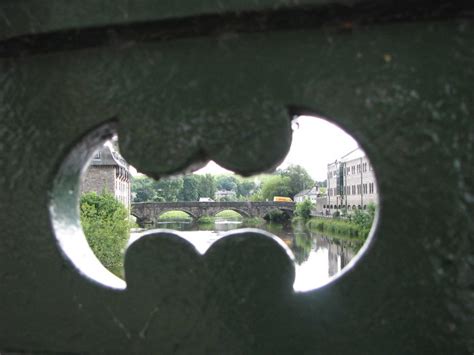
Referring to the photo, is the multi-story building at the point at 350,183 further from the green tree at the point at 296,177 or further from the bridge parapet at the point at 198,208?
the green tree at the point at 296,177

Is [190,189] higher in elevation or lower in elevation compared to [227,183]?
lower

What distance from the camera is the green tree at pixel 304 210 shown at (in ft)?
162

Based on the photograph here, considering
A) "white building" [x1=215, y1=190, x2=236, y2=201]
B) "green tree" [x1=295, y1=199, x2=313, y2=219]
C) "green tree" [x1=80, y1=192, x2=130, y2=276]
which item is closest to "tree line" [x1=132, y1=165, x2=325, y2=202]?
"green tree" [x1=295, y1=199, x2=313, y2=219]

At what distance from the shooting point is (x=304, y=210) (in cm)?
4944

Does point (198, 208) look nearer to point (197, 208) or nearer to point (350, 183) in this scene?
point (197, 208)

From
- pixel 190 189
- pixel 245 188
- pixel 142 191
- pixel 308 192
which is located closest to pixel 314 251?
pixel 142 191

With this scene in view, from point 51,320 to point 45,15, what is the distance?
0.59 metres

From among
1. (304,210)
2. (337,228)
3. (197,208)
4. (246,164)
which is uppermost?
(246,164)

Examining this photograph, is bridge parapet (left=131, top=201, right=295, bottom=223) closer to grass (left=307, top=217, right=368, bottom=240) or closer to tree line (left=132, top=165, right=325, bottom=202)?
grass (left=307, top=217, right=368, bottom=240)

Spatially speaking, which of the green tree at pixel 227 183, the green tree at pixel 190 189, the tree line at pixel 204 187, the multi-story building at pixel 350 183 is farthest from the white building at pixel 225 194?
the multi-story building at pixel 350 183

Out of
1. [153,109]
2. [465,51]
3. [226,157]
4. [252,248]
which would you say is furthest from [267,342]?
[465,51]

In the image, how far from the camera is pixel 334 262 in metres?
25.0

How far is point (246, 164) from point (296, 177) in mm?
60860

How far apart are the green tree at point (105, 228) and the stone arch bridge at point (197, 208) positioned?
60.6 feet
